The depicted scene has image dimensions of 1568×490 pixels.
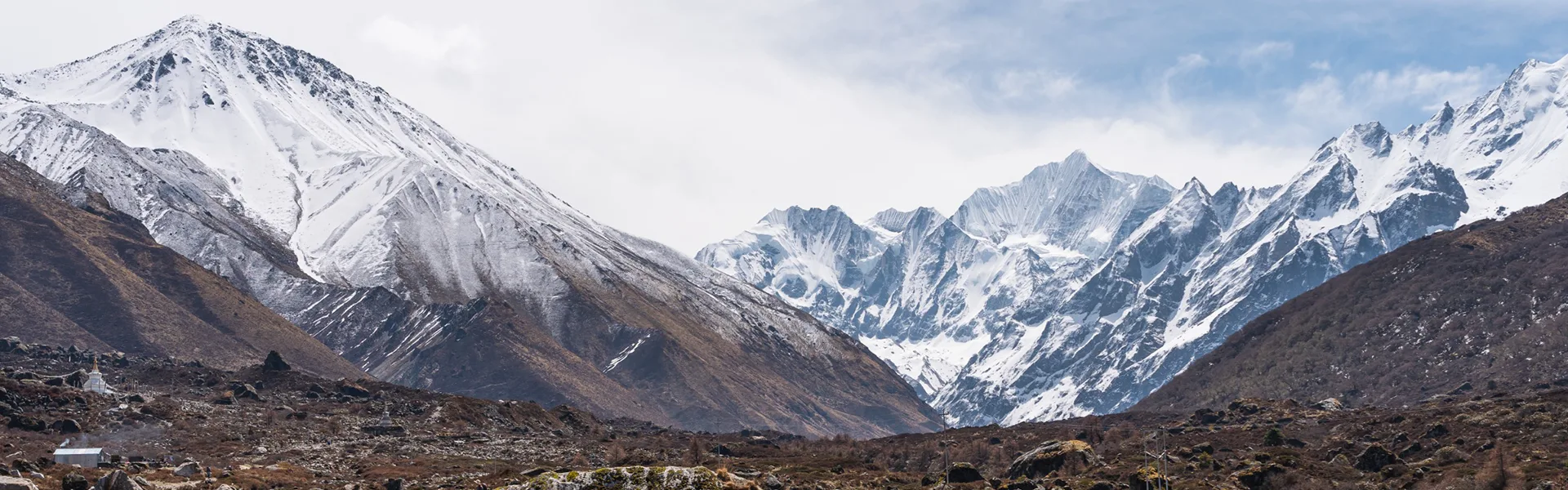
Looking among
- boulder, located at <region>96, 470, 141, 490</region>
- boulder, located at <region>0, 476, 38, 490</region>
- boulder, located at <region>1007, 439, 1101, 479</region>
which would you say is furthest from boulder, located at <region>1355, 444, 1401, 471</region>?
boulder, located at <region>0, 476, 38, 490</region>

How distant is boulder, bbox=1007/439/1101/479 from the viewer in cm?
12838

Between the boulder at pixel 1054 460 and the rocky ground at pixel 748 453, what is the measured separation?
0.65 ft

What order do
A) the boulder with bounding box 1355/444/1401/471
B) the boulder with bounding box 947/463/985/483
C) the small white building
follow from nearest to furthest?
the small white building, the boulder with bounding box 947/463/985/483, the boulder with bounding box 1355/444/1401/471

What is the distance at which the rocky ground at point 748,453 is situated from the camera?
306 feet

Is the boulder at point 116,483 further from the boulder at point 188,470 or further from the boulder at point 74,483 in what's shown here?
the boulder at point 188,470

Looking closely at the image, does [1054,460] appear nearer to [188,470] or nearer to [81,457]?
[188,470]

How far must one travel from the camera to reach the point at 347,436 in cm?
16962

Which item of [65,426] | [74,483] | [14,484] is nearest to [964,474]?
[74,483]

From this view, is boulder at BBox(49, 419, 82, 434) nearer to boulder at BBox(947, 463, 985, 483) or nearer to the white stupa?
the white stupa

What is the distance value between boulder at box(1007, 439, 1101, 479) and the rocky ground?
0.20 metres

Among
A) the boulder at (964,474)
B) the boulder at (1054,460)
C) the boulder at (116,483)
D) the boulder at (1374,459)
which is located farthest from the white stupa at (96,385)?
the boulder at (1374,459)

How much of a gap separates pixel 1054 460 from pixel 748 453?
57717 mm

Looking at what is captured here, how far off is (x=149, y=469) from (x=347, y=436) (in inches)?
3000

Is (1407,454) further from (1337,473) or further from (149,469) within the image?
(149,469)
